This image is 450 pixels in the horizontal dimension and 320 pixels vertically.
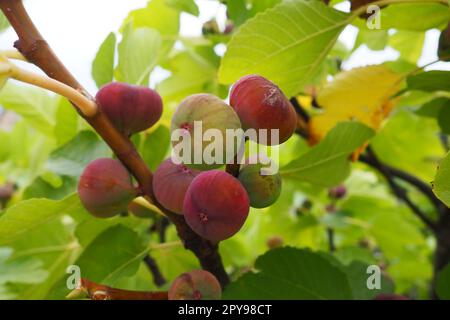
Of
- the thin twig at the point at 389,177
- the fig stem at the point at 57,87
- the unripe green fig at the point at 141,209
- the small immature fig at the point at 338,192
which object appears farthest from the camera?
the small immature fig at the point at 338,192

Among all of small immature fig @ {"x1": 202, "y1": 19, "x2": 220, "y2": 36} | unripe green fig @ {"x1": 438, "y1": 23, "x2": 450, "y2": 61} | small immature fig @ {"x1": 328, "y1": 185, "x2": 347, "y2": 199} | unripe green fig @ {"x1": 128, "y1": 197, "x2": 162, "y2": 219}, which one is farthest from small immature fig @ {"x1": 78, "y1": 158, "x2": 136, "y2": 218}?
small immature fig @ {"x1": 328, "y1": 185, "x2": 347, "y2": 199}

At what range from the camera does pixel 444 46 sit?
1005 mm

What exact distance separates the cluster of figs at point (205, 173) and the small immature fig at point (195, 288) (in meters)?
0.09

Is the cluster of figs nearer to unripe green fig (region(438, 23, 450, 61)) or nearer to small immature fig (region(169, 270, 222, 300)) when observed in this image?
small immature fig (region(169, 270, 222, 300))

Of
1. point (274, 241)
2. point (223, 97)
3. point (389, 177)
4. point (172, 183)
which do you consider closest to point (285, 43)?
point (172, 183)

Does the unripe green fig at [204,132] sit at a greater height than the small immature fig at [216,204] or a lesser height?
greater

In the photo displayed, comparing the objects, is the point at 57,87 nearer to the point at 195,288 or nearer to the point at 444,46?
the point at 195,288

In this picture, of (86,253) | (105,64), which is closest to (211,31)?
(105,64)

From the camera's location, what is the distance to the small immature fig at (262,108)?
732 millimetres

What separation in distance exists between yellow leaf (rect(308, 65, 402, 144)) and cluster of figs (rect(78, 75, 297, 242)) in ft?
1.77

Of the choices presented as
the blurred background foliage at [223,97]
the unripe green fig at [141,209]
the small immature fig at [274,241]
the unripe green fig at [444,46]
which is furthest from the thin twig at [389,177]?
the unripe green fig at [141,209]

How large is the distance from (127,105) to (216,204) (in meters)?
0.23

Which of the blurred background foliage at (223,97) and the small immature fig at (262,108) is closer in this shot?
the small immature fig at (262,108)

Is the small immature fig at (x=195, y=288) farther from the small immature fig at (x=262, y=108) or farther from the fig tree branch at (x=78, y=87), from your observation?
the small immature fig at (x=262, y=108)
